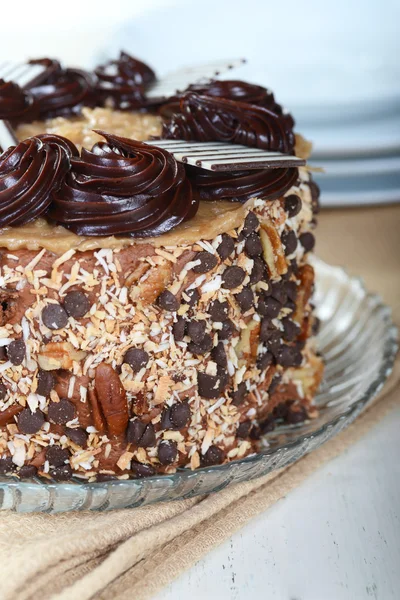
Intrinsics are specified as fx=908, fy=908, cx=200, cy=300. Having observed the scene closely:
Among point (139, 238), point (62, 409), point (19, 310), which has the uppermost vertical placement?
point (139, 238)

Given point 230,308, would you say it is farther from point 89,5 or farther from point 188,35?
point 89,5

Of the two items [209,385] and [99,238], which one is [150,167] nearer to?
[99,238]

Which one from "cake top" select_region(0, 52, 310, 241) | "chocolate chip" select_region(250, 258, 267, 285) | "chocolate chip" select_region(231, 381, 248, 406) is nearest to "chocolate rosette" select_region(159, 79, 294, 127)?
"cake top" select_region(0, 52, 310, 241)

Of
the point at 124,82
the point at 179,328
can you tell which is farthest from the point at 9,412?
the point at 124,82

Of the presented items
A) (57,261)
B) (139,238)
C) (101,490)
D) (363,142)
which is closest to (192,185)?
(139,238)

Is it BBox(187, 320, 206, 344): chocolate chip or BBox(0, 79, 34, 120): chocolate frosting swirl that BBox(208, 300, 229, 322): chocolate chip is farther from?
BBox(0, 79, 34, 120): chocolate frosting swirl
